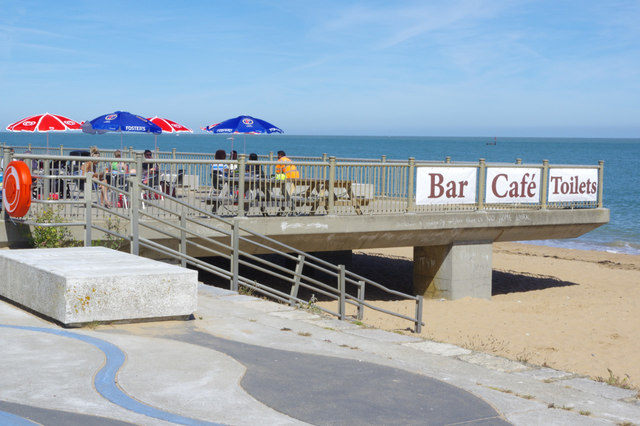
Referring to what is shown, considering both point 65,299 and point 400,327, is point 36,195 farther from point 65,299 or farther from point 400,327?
point 400,327

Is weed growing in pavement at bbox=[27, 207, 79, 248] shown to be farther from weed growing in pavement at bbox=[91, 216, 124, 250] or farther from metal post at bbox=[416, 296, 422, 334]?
metal post at bbox=[416, 296, 422, 334]

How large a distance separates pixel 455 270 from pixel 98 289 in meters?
10.9

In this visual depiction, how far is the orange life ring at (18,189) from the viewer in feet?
36.5

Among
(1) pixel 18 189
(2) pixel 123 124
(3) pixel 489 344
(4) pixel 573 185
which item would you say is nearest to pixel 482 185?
(4) pixel 573 185

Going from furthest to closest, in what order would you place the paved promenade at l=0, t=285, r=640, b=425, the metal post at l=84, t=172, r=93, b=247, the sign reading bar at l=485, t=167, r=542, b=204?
the sign reading bar at l=485, t=167, r=542, b=204 → the metal post at l=84, t=172, r=93, b=247 → the paved promenade at l=0, t=285, r=640, b=425

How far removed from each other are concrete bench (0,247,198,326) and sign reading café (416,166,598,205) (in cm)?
868

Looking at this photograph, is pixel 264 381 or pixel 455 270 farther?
pixel 455 270

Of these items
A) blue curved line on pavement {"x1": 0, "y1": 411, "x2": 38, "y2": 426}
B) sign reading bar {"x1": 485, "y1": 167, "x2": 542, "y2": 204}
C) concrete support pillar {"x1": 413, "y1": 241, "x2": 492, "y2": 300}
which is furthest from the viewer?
concrete support pillar {"x1": 413, "y1": 241, "x2": 492, "y2": 300}

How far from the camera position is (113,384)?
19.5 ft

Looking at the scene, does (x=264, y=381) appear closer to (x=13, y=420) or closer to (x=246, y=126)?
(x=13, y=420)

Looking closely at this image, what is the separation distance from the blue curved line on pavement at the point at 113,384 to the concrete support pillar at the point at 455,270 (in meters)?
11.2

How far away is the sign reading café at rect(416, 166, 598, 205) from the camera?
16.4m

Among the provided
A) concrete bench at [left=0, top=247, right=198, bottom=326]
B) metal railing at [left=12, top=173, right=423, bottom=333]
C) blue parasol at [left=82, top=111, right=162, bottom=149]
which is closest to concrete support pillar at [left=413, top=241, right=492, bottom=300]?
metal railing at [left=12, top=173, right=423, bottom=333]

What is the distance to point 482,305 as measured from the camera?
16.9 m
